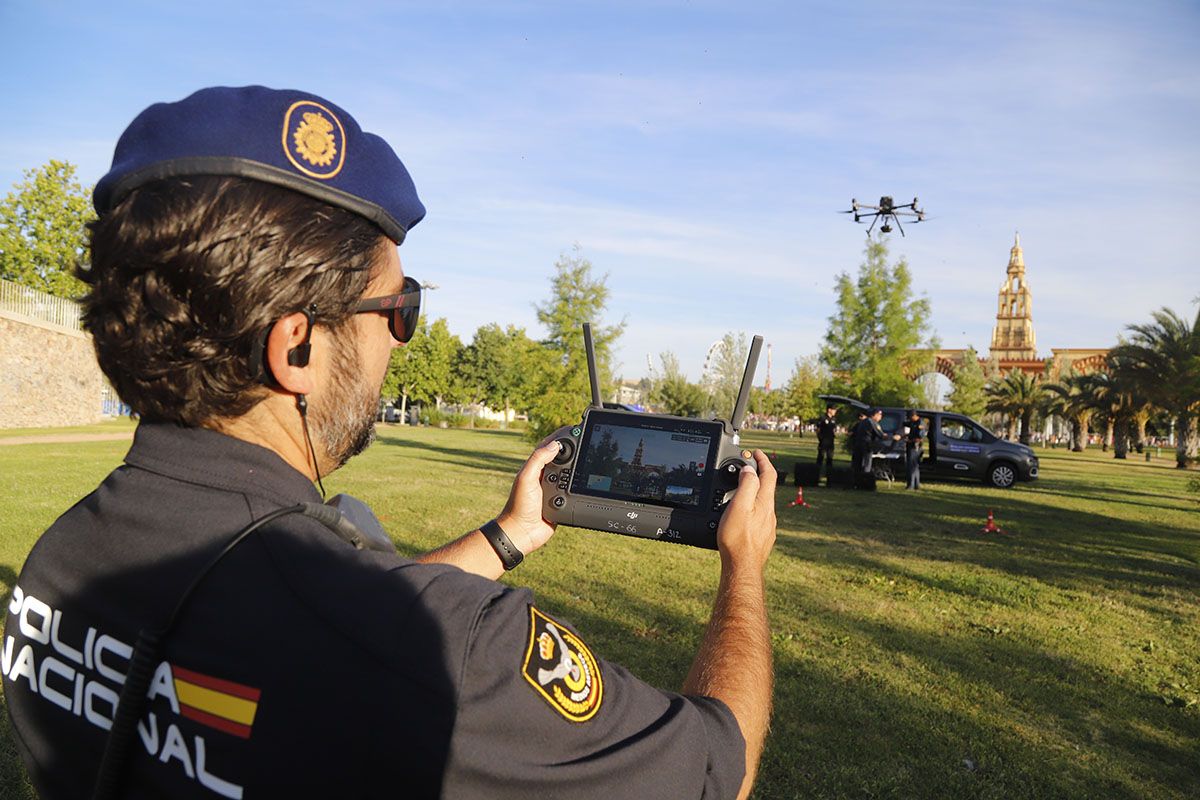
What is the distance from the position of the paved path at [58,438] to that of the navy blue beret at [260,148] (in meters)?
25.2

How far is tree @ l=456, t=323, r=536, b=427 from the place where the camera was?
249ft

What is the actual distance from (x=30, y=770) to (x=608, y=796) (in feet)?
3.06

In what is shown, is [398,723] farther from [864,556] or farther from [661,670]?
[864,556]

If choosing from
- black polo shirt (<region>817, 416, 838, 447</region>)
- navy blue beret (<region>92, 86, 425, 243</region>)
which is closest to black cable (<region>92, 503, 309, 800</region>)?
navy blue beret (<region>92, 86, 425, 243</region>)

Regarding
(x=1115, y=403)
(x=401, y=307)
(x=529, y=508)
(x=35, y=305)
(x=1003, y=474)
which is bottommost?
(x=1003, y=474)

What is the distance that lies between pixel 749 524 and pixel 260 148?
1286mm

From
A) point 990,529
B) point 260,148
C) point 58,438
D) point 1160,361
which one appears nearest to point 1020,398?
point 1160,361

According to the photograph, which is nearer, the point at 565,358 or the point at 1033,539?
the point at 1033,539

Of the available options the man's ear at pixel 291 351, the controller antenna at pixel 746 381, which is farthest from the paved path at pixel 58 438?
the man's ear at pixel 291 351

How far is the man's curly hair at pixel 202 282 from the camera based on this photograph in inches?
48.6

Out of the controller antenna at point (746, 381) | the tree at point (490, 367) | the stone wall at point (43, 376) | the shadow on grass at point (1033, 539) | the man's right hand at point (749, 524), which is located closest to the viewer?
Result: the man's right hand at point (749, 524)

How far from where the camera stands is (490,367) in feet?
249

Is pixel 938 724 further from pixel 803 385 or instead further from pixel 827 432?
pixel 803 385

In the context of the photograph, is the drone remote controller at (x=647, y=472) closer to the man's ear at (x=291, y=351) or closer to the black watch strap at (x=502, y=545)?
the black watch strap at (x=502, y=545)
